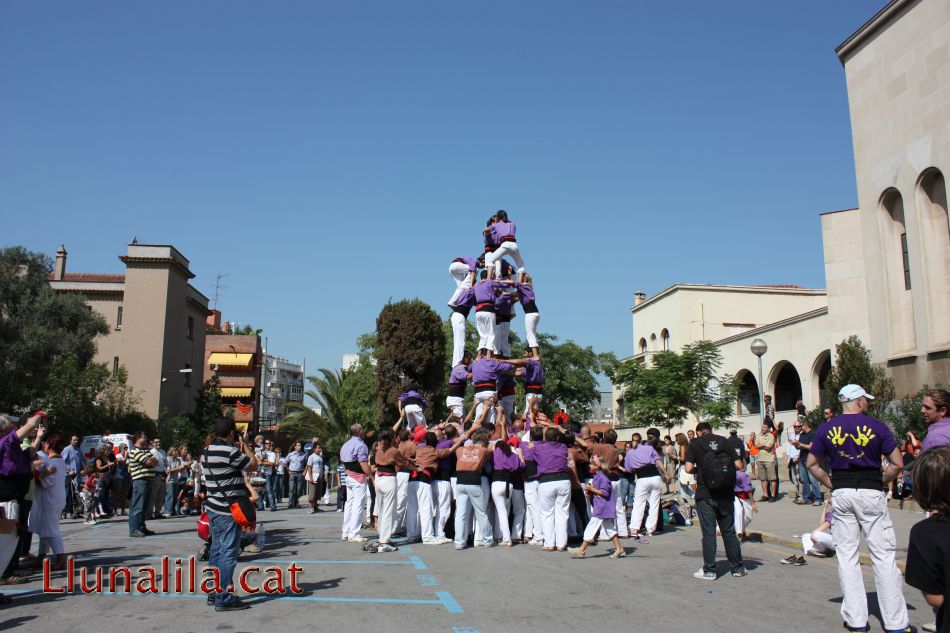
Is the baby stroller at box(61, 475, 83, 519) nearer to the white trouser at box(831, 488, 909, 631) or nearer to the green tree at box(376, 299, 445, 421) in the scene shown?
the white trouser at box(831, 488, 909, 631)

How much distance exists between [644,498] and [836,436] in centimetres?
630

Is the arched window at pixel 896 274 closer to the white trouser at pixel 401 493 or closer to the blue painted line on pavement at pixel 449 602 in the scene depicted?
the white trouser at pixel 401 493

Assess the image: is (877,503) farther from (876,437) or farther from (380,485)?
(380,485)

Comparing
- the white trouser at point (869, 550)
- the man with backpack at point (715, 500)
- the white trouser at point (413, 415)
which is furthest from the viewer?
the white trouser at point (413, 415)

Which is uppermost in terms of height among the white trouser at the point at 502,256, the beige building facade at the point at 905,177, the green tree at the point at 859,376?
the beige building facade at the point at 905,177

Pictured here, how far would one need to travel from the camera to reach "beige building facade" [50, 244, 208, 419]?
42.9 m

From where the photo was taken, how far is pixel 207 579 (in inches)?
305

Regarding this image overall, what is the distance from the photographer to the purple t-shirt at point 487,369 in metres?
16.1

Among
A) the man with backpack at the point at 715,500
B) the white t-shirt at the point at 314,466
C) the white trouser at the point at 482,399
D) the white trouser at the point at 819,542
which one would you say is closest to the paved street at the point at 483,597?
the man with backpack at the point at 715,500

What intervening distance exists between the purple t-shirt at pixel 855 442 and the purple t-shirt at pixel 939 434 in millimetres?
539

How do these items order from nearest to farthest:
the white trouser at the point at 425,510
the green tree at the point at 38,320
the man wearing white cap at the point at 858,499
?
the man wearing white cap at the point at 858,499 < the white trouser at the point at 425,510 < the green tree at the point at 38,320

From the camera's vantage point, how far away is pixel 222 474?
740 centimetres

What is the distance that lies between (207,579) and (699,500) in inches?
221

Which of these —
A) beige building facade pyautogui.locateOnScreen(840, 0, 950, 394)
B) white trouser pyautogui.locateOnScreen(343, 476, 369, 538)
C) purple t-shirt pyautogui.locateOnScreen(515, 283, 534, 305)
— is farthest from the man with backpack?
beige building facade pyautogui.locateOnScreen(840, 0, 950, 394)
